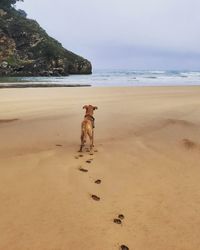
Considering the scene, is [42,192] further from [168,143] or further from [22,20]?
[22,20]

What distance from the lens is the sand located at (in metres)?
3.64

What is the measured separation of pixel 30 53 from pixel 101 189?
250 ft

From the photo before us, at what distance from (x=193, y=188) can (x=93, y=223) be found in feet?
5.79

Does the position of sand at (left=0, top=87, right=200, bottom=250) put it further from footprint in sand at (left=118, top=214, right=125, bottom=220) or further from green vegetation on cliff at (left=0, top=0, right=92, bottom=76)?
green vegetation on cliff at (left=0, top=0, right=92, bottom=76)

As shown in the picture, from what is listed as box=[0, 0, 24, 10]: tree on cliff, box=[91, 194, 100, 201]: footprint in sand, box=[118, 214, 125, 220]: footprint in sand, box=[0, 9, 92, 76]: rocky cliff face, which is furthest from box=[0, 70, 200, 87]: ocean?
box=[0, 0, 24, 10]: tree on cliff

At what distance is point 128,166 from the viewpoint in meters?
5.95

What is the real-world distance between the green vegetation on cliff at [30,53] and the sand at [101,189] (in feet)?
190

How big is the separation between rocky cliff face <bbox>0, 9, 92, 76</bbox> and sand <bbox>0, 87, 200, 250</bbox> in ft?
191

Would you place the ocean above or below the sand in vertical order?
below

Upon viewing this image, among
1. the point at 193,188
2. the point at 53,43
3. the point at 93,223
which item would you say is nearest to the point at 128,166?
the point at 193,188

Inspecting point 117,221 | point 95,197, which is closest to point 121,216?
point 117,221

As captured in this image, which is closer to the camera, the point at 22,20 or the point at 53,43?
the point at 53,43

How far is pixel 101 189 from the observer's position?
191 inches

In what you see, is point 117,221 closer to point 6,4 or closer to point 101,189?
point 101,189
